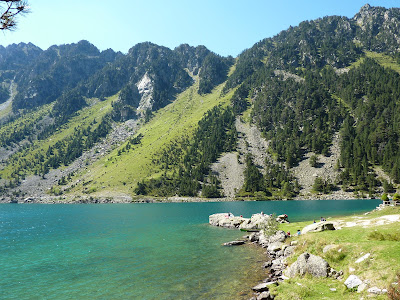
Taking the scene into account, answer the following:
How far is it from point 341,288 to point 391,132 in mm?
220901

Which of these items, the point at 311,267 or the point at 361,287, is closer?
the point at 361,287

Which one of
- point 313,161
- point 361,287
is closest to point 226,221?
point 361,287

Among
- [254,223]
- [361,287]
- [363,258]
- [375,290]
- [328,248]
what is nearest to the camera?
[375,290]

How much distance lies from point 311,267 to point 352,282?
15.2 ft

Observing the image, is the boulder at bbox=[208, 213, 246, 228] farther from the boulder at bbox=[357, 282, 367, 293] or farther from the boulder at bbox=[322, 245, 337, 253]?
the boulder at bbox=[357, 282, 367, 293]

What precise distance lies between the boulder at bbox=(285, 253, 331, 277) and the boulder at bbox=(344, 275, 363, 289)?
2.85m

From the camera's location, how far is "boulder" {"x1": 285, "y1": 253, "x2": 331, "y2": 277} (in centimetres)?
2305

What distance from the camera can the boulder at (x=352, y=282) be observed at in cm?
1914

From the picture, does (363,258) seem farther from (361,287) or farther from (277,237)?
(277,237)

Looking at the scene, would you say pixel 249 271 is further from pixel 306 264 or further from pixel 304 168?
pixel 304 168

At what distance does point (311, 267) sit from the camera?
23.9m

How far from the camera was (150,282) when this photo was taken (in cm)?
2970

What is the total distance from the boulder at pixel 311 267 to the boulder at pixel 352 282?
2847mm

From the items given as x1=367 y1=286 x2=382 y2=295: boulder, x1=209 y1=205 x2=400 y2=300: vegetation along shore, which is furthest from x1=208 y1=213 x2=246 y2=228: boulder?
x1=367 y1=286 x2=382 y2=295: boulder
